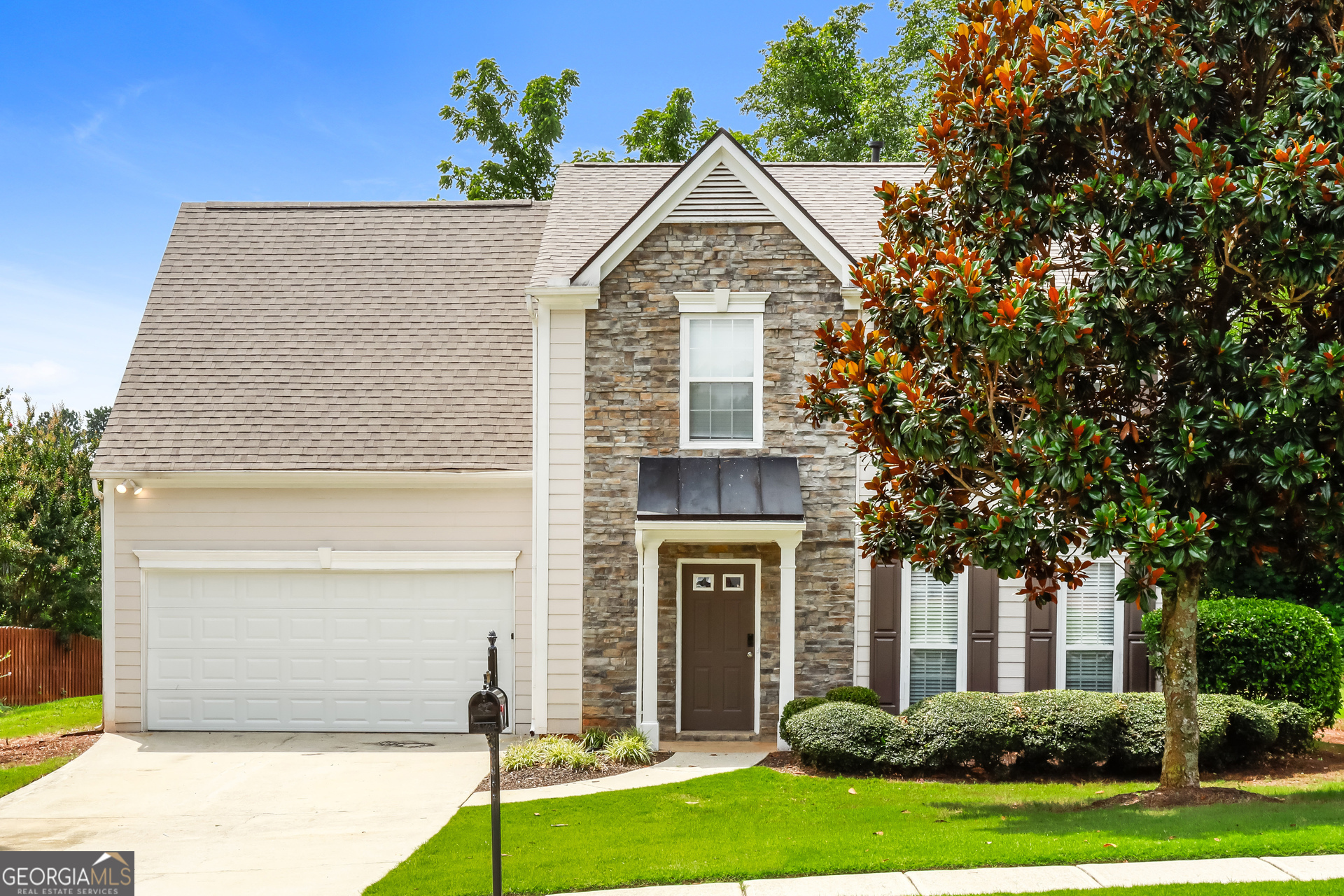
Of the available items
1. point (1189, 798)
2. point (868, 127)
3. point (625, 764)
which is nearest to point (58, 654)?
point (625, 764)

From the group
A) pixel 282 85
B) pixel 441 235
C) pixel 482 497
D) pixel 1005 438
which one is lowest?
pixel 482 497

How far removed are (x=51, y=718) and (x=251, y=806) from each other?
25.5 feet

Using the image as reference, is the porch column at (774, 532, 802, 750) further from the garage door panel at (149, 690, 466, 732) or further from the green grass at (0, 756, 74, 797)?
the green grass at (0, 756, 74, 797)

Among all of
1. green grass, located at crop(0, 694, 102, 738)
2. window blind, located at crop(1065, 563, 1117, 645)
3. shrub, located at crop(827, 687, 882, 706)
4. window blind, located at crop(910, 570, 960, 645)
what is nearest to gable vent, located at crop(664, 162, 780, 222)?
window blind, located at crop(910, 570, 960, 645)

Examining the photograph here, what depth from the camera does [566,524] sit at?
12438 mm

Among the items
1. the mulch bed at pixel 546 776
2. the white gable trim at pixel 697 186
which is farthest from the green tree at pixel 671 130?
the mulch bed at pixel 546 776

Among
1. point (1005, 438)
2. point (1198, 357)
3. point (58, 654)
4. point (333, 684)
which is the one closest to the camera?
point (1198, 357)

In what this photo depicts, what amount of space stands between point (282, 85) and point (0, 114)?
452 centimetres

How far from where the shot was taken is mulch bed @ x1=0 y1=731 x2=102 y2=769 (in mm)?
11875

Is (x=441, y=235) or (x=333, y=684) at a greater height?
(x=441, y=235)

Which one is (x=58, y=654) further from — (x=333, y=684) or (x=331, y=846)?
(x=331, y=846)

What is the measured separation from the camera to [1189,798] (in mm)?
8336

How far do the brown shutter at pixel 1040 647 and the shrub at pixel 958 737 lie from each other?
2364 mm

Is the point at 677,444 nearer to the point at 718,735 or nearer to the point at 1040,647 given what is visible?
the point at 718,735
